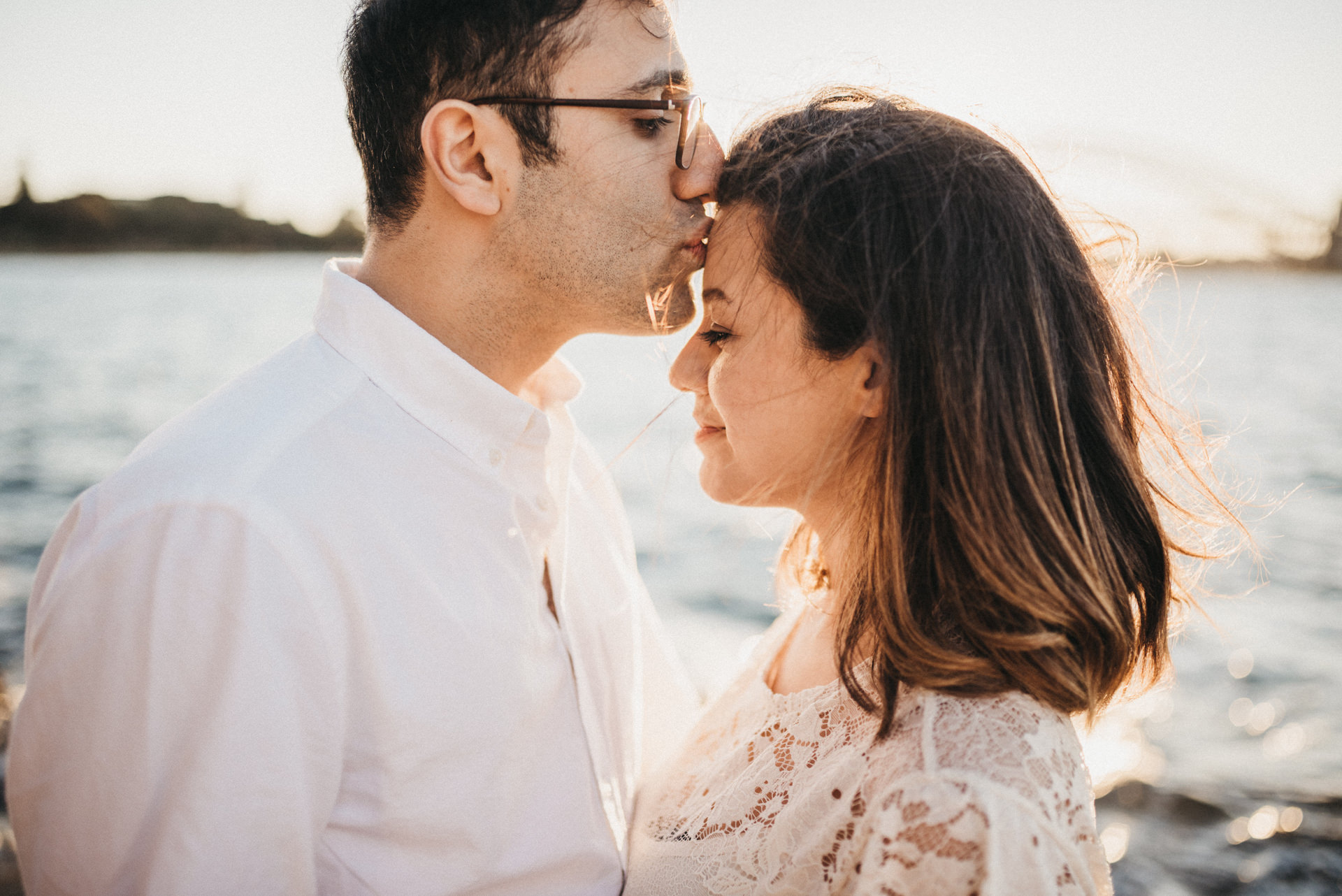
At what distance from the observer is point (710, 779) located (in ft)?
6.38

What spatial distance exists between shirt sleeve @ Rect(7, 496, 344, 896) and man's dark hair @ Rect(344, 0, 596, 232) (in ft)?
3.56

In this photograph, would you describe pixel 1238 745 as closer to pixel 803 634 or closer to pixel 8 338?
pixel 803 634

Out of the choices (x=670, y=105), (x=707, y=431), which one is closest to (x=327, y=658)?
(x=707, y=431)

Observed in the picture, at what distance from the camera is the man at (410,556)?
4.83 feet

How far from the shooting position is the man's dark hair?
2.06 m

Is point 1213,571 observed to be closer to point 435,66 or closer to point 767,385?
point 767,385

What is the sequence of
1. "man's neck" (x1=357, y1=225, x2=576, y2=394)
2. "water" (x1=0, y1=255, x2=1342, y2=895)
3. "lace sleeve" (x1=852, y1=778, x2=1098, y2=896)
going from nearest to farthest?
"lace sleeve" (x1=852, y1=778, x2=1098, y2=896) < "man's neck" (x1=357, y1=225, x2=576, y2=394) < "water" (x1=0, y1=255, x2=1342, y2=895)

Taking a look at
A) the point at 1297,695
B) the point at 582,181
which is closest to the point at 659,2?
the point at 582,181

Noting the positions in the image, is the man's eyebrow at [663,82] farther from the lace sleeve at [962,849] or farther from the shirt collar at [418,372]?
the lace sleeve at [962,849]

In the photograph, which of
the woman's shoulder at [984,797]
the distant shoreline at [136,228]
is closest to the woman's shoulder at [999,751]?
the woman's shoulder at [984,797]

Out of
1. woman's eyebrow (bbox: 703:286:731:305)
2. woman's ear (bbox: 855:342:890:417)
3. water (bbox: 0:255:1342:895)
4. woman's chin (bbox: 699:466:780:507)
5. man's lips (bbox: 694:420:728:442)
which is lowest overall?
water (bbox: 0:255:1342:895)

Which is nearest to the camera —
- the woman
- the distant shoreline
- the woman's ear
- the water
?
the woman

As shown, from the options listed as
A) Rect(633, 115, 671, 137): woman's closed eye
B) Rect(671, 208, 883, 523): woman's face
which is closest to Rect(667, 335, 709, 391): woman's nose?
Rect(671, 208, 883, 523): woman's face

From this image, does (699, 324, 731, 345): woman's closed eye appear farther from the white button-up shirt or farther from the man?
the white button-up shirt
